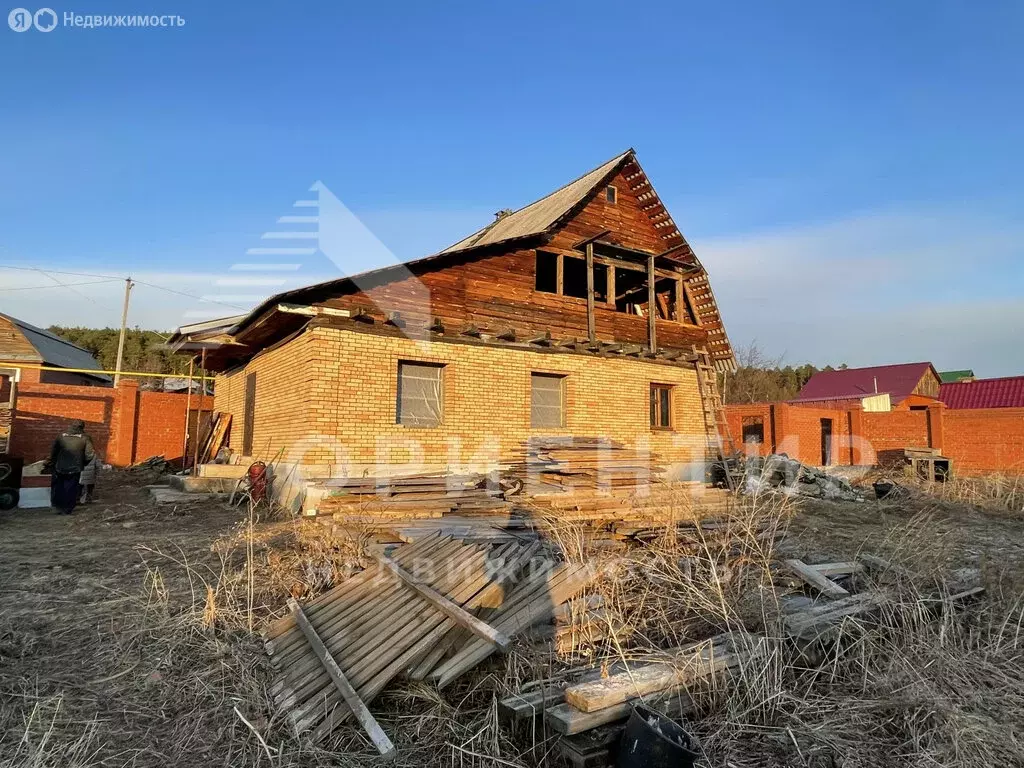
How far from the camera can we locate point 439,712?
3.18 meters

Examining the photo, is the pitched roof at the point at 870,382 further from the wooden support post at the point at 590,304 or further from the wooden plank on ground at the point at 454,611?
the wooden plank on ground at the point at 454,611

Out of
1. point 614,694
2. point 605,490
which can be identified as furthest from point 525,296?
point 614,694

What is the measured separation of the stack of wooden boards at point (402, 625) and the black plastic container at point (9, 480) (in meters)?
8.55

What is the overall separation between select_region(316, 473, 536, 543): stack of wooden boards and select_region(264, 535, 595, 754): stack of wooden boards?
100 centimetres

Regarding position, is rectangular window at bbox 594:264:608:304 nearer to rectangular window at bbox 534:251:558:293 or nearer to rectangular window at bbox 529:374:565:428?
rectangular window at bbox 534:251:558:293

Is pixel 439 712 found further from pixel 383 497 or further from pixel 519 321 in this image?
pixel 519 321

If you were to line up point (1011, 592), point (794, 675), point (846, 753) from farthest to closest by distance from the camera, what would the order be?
1. point (1011, 592)
2. point (794, 675)
3. point (846, 753)

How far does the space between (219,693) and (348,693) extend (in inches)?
34.1

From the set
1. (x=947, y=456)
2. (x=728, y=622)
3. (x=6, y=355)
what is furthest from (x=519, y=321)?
(x=6, y=355)

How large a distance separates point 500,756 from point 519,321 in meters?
9.33

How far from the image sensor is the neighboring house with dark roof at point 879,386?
101 ft

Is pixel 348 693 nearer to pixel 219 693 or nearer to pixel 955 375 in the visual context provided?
pixel 219 693

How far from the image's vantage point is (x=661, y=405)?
1401 cm

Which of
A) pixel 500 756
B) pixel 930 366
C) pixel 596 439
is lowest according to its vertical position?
pixel 500 756
